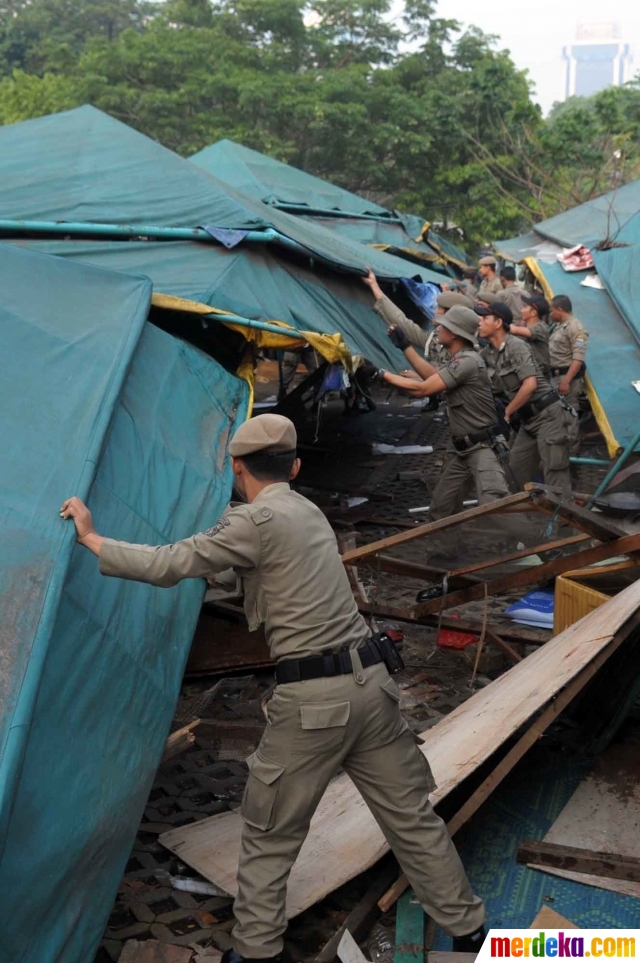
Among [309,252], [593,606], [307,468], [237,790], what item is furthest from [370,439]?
[237,790]

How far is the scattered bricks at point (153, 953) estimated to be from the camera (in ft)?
9.11

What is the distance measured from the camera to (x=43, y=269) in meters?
4.05

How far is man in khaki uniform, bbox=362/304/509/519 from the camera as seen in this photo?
590cm

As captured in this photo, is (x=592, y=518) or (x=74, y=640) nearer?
(x=74, y=640)

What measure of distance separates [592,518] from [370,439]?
267 inches

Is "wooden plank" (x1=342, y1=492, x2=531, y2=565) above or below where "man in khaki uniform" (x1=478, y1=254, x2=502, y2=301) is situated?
below

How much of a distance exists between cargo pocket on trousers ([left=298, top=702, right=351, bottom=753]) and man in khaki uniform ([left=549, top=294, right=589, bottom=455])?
624 cm

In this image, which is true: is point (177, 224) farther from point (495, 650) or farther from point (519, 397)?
point (495, 650)

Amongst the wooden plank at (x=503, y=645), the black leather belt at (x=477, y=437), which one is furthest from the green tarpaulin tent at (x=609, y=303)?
the wooden plank at (x=503, y=645)

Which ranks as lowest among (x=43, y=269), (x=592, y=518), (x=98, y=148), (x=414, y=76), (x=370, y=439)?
(x=370, y=439)

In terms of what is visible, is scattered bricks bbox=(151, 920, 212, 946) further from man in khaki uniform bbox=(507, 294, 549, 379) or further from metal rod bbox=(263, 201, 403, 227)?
metal rod bbox=(263, 201, 403, 227)

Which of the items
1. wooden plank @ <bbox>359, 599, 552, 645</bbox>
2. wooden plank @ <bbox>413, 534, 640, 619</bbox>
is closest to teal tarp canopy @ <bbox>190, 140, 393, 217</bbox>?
wooden plank @ <bbox>359, 599, 552, 645</bbox>

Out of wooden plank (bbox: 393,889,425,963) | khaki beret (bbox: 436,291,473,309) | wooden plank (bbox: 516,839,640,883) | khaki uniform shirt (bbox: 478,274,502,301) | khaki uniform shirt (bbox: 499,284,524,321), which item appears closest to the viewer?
wooden plank (bbox: 393,889,425,963)

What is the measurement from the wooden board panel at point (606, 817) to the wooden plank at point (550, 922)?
8.7 inches
